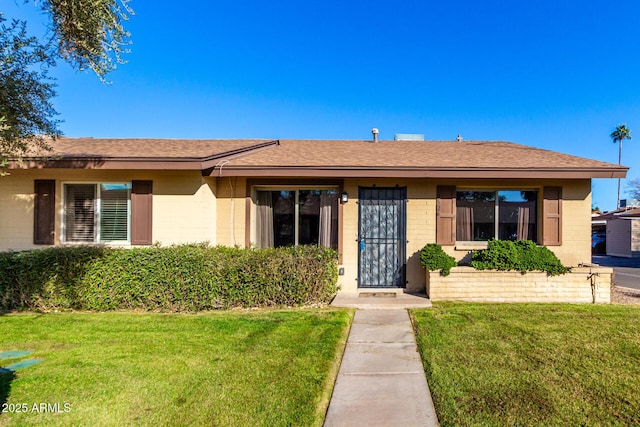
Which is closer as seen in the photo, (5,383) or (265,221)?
(5,383)

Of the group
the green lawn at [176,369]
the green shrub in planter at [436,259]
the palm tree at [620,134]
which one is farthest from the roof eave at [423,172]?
the palm tree at [620,134]

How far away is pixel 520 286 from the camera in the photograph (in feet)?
23.7

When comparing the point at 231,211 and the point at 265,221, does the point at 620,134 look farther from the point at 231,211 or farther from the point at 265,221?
the point at 231,211

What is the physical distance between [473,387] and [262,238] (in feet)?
19.5

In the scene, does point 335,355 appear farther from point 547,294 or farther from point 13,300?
point 13,300

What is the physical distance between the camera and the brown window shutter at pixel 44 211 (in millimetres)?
7574

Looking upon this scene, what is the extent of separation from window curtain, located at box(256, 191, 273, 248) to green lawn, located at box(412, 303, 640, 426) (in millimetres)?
3884

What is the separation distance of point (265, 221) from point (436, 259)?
404cm

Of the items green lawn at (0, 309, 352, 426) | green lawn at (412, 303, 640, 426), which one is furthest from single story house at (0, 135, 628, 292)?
green lawn at (0, 309, 352, 426)

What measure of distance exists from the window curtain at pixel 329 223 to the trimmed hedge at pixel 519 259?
308 cm


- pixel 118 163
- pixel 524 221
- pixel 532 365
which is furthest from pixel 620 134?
pixel 118 163

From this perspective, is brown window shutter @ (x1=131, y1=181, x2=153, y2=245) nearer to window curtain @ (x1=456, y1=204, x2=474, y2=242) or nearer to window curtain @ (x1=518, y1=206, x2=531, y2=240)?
window curtain @ (x1=456, y1=204, x2=474, y2=242)

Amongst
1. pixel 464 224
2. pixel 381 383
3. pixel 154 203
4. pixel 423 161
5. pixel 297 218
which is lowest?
pixel 381 383

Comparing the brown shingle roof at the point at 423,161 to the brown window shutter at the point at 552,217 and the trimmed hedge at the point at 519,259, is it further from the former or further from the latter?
the trimmed hedge at the point at 519,259
